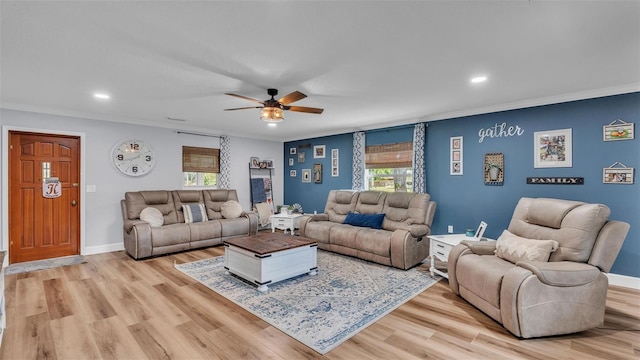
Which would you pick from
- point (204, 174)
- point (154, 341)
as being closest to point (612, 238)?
point (154, 341)

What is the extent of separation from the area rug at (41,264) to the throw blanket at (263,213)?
3.40 metres

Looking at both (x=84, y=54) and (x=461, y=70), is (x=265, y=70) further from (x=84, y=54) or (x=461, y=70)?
(x=461, y=70)

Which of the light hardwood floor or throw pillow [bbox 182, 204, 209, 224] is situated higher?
throw pillow [bbox 182, 204, 209, 224]

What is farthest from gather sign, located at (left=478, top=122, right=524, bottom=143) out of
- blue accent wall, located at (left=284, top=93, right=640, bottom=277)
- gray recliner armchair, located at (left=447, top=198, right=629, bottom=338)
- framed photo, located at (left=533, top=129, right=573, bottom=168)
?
gray recliner armchair, located at (left=447, top=198, right=629, bottom=338)

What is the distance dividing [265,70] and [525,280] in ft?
9.61

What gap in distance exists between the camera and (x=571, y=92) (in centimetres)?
367

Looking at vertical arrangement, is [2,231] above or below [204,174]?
below

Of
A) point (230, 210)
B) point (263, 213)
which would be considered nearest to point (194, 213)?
point (230, 210)

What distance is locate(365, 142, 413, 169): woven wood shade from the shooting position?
5496 mm

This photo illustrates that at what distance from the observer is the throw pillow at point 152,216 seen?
4820mm

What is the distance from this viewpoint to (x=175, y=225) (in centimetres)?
497

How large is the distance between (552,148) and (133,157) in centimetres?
669

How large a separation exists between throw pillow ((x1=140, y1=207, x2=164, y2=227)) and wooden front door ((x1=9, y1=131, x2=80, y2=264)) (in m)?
1.11

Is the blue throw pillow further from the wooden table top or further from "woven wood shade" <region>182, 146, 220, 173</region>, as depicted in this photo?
"woven wood shade" <region>182, 146, 220, 173</region>
